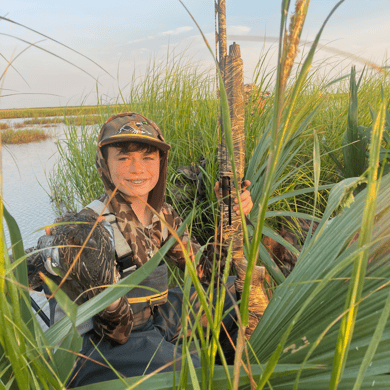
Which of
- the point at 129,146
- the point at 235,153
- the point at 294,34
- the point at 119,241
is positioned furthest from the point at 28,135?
the point at 294,34

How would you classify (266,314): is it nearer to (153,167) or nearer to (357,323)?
(357,323)

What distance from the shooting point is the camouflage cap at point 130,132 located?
100 centimetres

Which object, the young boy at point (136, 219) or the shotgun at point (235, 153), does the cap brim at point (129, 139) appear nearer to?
the young boy at point (136, 219)

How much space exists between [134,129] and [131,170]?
0.13 meters

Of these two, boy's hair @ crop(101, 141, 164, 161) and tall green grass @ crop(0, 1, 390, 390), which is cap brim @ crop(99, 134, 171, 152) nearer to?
boy's hair @ crop(101, 141, 164, 161)

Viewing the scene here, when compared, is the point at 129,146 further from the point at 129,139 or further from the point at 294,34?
the point at 294,34

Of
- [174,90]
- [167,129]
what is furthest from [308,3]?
[174,90]

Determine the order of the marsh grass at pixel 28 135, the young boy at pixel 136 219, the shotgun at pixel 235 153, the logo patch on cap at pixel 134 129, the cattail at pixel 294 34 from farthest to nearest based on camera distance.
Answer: the marsh grass at pixel 28 135 < the logo patch on cap at pixel 134 129 < the young boy at pixel 136 219 < the shotgun at pixel 235 153 < the cattail at pixel 294 34

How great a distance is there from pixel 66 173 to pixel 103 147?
6.74 ft

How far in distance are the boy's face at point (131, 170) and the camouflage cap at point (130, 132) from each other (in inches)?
1.9

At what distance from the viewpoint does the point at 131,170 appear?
1.03 meters

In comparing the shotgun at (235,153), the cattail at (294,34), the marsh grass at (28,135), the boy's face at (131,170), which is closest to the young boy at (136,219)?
the boy's face at (131,170)

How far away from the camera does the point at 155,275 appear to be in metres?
1.05

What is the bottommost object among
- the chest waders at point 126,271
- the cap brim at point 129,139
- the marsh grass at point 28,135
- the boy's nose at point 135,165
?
the chest waders at point 126,271
